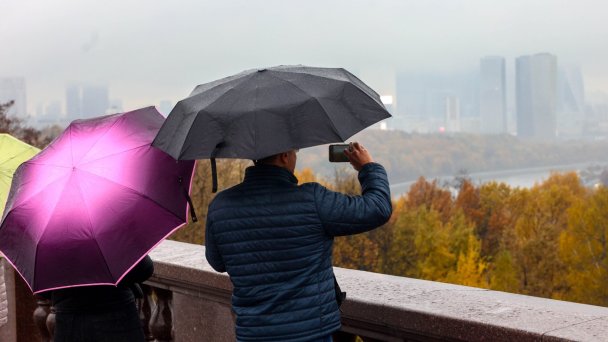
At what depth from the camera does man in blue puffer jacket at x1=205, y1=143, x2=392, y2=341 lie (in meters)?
2.48

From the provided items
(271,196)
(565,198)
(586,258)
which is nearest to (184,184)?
(271,196)

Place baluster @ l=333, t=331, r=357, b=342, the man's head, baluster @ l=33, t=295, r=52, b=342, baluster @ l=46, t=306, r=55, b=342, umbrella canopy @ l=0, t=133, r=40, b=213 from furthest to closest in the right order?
baluster @ l=33, t=295, r=52, b=342 < baluster @ l=46, t=306, r=55, b=342 < umbrella canopy @ l=0, t=133, r=40, b=213 < baluster @ l=333, t=331, r=357, b=342 < the man's head

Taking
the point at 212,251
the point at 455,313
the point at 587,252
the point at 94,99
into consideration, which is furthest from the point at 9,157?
the point at 94,99

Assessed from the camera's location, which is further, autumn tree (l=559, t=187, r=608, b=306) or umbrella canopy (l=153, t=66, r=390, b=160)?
autumn tree (l=559, t=187, r=608, b=306)

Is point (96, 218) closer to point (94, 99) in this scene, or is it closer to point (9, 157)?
point (9, 157)

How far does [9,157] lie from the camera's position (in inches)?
154

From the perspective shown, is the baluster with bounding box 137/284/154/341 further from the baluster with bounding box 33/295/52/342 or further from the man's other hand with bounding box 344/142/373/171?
the man's other hand with bounding box 344/142/373/171

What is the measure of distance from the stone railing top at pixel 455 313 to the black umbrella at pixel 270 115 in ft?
2.18

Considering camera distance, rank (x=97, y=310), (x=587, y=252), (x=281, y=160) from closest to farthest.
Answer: (x=281, y=160)
(x=97, y=310)
(x=587, y=252)

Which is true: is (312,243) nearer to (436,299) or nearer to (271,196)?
(271,196)

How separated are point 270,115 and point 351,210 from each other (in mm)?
369

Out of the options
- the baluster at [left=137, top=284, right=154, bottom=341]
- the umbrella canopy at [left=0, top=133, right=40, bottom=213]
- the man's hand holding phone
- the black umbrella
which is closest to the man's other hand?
the man's hand holding phone

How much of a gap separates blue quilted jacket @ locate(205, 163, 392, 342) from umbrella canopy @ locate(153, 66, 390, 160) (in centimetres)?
17

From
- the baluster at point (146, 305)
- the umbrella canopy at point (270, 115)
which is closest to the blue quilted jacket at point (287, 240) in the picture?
the umbrella canopy at point (270, 115)
